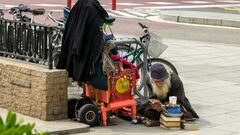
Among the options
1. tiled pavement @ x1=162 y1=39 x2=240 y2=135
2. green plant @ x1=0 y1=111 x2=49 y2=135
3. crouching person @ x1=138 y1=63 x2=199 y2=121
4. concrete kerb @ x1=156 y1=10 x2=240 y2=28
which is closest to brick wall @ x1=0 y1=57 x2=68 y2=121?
crouching person @ x1=138 y1=63 x2=199 y2=121

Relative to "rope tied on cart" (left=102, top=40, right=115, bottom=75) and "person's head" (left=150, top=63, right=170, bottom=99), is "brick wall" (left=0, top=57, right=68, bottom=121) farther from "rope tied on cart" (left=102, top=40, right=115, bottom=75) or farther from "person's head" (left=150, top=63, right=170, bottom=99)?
"person's head" (left=150, top=63, right=170, bottom=99)

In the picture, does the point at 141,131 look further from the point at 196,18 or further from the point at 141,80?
the point at 196,18

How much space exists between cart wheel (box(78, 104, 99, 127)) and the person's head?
0.75 metres

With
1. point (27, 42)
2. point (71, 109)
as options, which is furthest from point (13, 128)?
point (27, 42)

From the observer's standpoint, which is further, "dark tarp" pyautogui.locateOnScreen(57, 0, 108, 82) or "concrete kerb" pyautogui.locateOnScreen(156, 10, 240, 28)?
"concrete kerb" pyautogui.locateOnScreen(156, 10, 240, 28)

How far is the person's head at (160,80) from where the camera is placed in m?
7.04

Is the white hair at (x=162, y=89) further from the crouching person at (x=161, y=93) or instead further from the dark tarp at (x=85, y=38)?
the dark tarp at (x=85, y=38)

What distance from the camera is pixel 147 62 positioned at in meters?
8.13

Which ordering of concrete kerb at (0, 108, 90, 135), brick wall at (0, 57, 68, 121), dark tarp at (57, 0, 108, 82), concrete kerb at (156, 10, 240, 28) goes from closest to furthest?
1. concrete kerb at (0, 108, 90, 135)
2. dark tarp at (57, 0, 108, 82)
3. brick wall at (0, 57, 68, 121)
4. concrete kerb at (156, 10, 240, 28)

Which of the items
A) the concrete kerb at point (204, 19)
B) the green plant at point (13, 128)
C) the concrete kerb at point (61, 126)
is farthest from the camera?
the concrete kerb at point (204, 19)

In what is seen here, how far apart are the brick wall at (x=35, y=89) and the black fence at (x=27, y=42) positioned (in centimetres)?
14

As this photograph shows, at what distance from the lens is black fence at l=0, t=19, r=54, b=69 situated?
23.8ft

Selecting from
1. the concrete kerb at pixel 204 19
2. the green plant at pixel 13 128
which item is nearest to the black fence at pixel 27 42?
the green plant at pixel 13 128

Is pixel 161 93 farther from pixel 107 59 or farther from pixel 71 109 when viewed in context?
pixel 71 109
